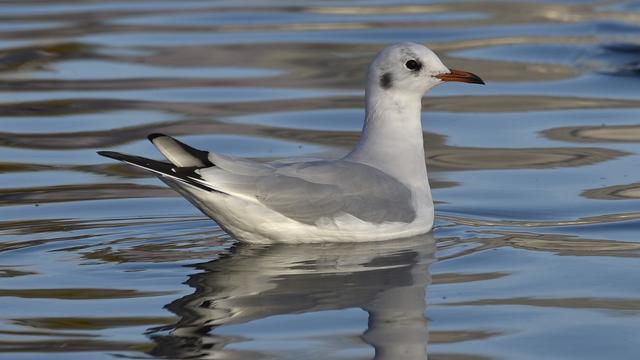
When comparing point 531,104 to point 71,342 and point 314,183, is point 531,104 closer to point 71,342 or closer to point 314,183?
point 314,183

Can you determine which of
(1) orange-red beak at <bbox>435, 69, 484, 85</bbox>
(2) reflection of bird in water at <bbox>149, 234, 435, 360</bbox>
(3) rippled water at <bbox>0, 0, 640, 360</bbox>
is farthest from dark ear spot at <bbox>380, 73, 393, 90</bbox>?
(2) reflection of bird in water at <bbox>149, 234, 435, 360</bbox>

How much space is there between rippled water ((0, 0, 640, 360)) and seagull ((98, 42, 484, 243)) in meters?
0.13

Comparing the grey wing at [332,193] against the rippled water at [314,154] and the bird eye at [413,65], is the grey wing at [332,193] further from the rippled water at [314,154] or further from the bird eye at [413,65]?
the bird eye at [413,65]

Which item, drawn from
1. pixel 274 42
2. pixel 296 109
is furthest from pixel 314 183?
pixel 274 42

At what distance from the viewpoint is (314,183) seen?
345 inches

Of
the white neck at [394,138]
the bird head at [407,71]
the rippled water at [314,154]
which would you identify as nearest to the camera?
the rippled water at [314,154]

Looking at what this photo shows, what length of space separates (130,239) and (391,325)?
2488 mm

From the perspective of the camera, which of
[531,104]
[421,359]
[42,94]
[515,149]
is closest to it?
[421,359]

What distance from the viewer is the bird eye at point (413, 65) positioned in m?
9.54

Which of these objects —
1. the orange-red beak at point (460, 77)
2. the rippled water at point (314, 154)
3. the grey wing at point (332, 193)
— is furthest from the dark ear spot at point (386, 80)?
the rippled water at point (314, 154)

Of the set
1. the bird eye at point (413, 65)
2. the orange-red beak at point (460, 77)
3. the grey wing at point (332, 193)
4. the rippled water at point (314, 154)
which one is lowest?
the rippled water at point (314, 154)

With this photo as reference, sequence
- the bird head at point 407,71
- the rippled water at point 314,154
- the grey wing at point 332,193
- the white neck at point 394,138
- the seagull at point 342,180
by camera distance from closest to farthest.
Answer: the rippled water at point 314,154 → the seagull at point 342,180 → the grey wing at point 332,193 → the white neck at point 394,138 → the bird head at point 407,71

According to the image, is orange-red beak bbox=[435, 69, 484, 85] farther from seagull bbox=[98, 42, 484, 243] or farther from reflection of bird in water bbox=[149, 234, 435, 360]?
reflection of bird in water bbox=[149, 234, 435, 360]

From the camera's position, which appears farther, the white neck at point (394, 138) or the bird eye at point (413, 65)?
Result: the bird eye at point (413, 65)
